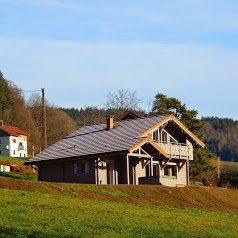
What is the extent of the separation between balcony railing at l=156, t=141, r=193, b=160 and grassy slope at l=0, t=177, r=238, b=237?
32.1 feet

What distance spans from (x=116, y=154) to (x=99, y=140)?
12.9 feet

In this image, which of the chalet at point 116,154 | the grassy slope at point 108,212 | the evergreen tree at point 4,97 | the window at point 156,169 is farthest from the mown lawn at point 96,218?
A: the evergreen tree at point 4,97

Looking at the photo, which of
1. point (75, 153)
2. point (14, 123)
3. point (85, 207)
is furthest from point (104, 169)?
point (14, 123)

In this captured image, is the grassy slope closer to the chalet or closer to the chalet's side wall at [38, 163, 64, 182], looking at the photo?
the chalet

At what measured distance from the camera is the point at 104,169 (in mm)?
54281

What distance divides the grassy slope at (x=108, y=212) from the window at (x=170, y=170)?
1191cm

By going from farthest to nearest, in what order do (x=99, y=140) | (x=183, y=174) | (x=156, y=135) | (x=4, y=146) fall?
(x=4, y=146), (x=183, y=174), (x=156, y=135), (x=99, y=140)

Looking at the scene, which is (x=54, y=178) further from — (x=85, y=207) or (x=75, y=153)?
(x=85, y=207)

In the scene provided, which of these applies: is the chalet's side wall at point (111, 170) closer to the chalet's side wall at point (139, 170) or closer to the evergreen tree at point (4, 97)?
the chalet's side wall at point (139, 170)

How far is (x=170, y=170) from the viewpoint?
62000 millimetres

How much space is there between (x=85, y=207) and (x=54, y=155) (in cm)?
2216

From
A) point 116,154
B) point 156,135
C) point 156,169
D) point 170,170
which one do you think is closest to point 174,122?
point 156,135

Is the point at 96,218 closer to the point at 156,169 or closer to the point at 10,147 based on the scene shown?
A: the point at 156,169

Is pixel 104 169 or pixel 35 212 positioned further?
pixel 104 169
